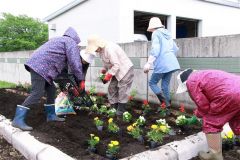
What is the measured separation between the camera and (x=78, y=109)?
5512 mm

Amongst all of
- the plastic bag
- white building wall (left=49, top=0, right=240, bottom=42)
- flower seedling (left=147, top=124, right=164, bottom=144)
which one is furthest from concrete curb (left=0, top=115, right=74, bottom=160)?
white building wall (left=49, top=0, right=240, bottom=42)

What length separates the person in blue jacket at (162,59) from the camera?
5.08 m

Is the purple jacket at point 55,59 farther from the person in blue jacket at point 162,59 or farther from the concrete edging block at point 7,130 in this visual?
the person in blue jacket at point 162,59

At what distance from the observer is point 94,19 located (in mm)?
13227

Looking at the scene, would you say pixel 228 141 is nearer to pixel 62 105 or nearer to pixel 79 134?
pixel 79 134

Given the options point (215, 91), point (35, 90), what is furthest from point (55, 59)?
point (215, 91)

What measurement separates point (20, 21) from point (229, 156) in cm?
3106

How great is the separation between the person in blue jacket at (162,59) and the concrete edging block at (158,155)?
189 cm

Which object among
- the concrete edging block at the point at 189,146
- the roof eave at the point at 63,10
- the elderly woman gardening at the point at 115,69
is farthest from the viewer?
the roof eave at the point at 63,10

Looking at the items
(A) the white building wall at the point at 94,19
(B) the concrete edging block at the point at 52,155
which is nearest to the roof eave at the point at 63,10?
(A) the white building wall at the point at 94,19

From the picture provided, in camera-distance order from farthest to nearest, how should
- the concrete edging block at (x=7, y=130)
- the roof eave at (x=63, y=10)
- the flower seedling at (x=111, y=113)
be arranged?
the roof eave at (x=63, y=10) → the flower seedling at (x=111, y=113) → the concrete edging block at (x=7, y=130)

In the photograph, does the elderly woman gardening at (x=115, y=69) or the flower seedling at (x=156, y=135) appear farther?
the elderly woman gardening at (x=115, y=69)

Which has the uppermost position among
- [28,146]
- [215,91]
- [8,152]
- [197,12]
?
[197,12]

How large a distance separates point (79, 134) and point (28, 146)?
0.70 meters
